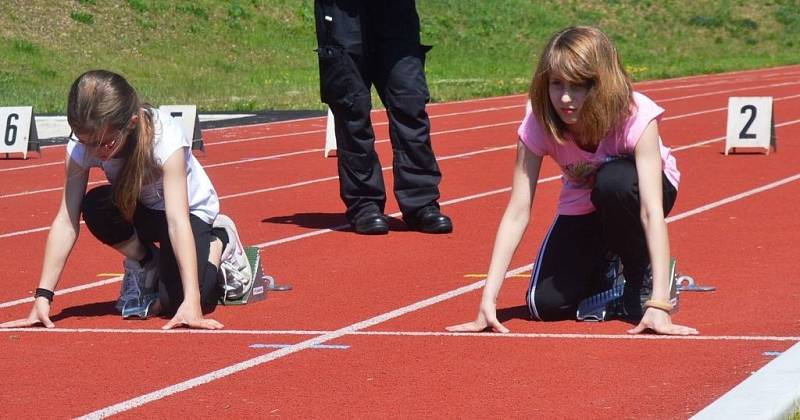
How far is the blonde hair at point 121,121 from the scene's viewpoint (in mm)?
6336

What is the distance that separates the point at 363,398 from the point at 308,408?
227 millimetres

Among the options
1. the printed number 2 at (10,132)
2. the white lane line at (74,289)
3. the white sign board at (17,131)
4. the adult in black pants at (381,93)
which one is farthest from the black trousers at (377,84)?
the printed number 2 at (10,132)

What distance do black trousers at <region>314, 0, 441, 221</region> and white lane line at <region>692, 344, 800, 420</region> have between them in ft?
16.2

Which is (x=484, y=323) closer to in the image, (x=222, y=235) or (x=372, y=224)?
(x=222, y=235)

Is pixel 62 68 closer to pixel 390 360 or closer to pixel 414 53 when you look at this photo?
pixel 414 53

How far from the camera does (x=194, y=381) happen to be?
5531 mm

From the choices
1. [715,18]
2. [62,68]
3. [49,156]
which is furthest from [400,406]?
[715,18]

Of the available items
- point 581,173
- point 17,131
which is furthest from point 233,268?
point 17,131

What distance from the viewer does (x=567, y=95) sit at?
19.9ft

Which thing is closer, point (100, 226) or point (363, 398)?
point (363, 398)

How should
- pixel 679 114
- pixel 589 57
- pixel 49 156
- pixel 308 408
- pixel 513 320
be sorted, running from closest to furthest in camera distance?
pixel 308 408 → pixel 589 57 → pixel 513 320 → pixel 49 156 → pixel 679 114

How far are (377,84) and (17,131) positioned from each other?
827 centimetres

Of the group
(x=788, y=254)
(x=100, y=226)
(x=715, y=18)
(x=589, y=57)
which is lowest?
(x=715, y=18)

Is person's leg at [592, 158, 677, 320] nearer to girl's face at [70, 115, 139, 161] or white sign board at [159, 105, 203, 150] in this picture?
girl's face at [70, 115, 139, 161]
